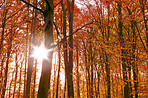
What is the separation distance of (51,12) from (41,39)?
11.7 meters

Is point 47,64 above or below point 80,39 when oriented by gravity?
below

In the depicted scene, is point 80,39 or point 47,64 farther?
point 80,39

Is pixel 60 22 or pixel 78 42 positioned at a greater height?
pixel 60 22

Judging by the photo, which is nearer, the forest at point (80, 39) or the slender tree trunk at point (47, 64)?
the slender tree trunk at point (47, 64)

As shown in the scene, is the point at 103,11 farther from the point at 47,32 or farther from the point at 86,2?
the point at 47,32

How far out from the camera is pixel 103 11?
11539 mm

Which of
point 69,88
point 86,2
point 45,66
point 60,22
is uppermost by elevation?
point 86,2

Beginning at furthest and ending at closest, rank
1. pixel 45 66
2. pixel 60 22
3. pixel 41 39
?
1. pixel 41 39
2. pixel 60 22
3. pixel 45 66

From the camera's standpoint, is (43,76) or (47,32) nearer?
(43,76)

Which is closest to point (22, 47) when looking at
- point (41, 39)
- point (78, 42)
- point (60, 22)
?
point (41, 39)

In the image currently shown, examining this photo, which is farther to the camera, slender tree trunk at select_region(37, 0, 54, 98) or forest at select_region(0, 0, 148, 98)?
forest at select_region(0, 0, 148, 98)

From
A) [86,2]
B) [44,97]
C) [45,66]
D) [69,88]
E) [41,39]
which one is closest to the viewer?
[44,97]

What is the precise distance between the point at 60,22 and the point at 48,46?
10.2 meters

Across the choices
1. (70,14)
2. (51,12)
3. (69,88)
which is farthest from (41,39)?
(51,12)
